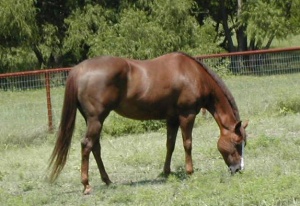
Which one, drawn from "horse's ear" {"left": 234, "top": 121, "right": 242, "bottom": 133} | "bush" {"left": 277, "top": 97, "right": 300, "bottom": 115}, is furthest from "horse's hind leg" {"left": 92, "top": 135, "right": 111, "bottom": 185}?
"bush" {"left": 277, "top": 97, "right": 300, "bottom": 115}

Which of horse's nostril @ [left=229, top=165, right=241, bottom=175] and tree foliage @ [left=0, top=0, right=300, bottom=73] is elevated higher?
horse's nostril @ [left=229, top=165, right=241, bottom=175]

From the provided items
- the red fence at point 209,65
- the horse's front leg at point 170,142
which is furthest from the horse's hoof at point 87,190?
the red fence at point 209,65

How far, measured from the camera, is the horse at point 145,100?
7867mm

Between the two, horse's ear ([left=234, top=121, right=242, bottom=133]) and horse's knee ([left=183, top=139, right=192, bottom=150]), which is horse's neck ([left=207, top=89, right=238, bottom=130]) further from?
horse's knee ([left=183, top=139, right=192, bottom=150])

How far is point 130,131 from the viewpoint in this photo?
12945 mm

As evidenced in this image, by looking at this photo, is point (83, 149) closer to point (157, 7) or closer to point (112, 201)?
point (112, 201)

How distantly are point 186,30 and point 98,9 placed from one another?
3493 millimetres

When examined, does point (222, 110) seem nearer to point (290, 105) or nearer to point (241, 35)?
point (290, 105)

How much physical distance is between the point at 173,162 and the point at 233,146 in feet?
4.24

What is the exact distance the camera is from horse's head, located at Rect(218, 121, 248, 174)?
8.37 meters

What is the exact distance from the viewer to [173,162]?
9.48 meters

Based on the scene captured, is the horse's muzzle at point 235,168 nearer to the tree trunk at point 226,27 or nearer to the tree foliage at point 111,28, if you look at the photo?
the tree foliage at point 111,28

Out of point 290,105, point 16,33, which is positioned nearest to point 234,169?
point 290,105

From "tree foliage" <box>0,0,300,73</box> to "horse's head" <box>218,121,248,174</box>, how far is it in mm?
15412
